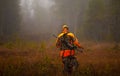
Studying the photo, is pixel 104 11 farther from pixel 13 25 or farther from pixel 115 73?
pixel 115 73

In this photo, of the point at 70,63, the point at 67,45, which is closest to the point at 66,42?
the point at 67,45

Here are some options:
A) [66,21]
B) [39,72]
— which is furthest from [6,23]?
[39,72]

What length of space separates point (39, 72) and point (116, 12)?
2414 centimetres

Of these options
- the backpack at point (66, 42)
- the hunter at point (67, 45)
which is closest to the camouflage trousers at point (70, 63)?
the hunter at point (67, 45)

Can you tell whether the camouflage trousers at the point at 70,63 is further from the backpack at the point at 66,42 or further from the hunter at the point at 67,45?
the backpack at the point at 66,42

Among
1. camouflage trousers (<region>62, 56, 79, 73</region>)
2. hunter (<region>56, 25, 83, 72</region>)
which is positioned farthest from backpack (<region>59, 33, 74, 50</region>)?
camouflage trousers (<region>62, 56, 79, 73</region>)

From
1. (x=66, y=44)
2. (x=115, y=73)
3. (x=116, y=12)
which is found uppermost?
(x=116, y=12)

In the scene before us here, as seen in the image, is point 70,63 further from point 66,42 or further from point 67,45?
point 66,42

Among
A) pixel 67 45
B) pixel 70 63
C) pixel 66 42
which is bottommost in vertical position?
pixel 70 63

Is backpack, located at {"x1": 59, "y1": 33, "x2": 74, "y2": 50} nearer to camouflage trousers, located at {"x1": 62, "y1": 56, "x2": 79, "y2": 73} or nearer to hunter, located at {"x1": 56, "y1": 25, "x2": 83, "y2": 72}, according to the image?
hunter, located at {"x1": 56, "y1": 25, "x2": 83, "y2": 72}

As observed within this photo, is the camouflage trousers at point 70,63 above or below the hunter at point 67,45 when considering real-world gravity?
below

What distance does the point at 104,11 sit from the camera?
36312 mm

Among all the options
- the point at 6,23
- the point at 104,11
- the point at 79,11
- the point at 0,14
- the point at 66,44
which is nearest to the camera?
the point at 66,44

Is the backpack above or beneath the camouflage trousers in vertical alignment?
above
